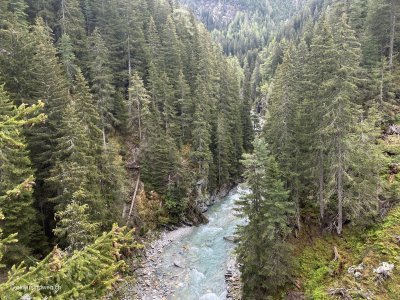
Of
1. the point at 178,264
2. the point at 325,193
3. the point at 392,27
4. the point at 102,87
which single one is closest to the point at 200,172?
the point at 178,264

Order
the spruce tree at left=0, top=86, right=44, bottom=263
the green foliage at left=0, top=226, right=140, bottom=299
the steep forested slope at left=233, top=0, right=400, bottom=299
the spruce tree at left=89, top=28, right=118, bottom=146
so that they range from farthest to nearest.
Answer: the spruce tree at left=89, top=28, right=118, bottom=146
the steep forested slope at left=233, top=0, right=400, bottom=299
the spruce tree at left=0, top=86, right=44, bottom=263
the green foliage at left=0, top=226, right=140, bottom=299

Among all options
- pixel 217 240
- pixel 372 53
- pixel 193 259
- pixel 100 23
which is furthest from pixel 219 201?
pixel 100 23

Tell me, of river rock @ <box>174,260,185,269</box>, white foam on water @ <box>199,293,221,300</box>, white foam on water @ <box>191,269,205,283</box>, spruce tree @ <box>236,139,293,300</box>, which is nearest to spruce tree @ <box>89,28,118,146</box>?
river rock @ <box>174,260,185,269</box>

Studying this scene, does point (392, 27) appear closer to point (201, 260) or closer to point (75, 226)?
point (201, 260)

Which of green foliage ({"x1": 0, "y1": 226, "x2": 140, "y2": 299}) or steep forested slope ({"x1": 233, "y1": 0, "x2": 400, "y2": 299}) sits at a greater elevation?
green foliage ({"x1": 0, "y1": 226, "x2": 140, "y2": 299})

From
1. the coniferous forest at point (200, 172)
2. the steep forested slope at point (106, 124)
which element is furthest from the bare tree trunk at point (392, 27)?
the steep forested slope at point (106, 124)

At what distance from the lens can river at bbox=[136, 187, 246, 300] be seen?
27.1 metres

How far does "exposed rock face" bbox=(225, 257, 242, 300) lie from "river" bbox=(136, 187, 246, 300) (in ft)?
1.27

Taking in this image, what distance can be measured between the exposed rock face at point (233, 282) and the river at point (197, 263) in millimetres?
386

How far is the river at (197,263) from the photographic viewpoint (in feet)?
88.9

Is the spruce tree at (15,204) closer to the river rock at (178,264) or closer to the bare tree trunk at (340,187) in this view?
the river rock at (178,264)

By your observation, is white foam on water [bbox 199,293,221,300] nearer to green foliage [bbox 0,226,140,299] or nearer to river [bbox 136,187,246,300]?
river [bbox 136,187,246,300]

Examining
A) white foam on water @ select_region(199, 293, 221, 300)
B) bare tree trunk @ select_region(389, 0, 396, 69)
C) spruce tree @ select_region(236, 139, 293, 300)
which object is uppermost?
bare tree trunk @ select_region(389, 0, 396, 69)

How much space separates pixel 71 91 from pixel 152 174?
14.6 m
